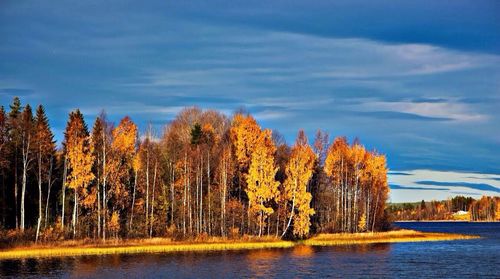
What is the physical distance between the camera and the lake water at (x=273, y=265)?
49344 mm

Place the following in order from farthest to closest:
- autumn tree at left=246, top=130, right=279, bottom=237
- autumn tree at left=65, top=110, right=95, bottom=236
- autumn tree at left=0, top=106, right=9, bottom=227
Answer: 1. autumn tree at left=246, top=130, right=279, bottom=237
2. autumn tree at left=65, top=110, right=95, bottom=236
3. autumn tree at left=0, top=106, right=9, bottom=227

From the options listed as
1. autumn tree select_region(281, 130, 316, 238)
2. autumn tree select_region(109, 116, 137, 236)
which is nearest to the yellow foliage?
autumn tree select_region(109, 116, 137, 236)

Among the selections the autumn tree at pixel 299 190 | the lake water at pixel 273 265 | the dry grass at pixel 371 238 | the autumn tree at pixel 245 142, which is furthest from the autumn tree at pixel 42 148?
the dry grass at pixel 371 238

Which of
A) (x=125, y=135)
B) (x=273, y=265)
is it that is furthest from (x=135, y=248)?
(x=273, y=265)

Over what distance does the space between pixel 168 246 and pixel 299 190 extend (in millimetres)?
18758

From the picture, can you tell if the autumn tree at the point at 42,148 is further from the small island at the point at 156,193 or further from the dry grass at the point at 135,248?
the dry grass at the point at 135,248

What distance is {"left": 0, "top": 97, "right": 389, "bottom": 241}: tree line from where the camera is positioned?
67.1 meters

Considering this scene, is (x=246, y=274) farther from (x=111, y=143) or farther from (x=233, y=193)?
(x=233, y=193)

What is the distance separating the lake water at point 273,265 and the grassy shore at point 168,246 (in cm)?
186

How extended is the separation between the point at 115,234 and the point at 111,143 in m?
10.3

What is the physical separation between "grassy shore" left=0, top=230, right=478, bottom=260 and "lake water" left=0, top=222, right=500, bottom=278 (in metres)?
1.86

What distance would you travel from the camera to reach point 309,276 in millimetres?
47906

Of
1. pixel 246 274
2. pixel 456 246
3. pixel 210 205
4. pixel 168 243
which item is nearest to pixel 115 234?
pixel 168 243

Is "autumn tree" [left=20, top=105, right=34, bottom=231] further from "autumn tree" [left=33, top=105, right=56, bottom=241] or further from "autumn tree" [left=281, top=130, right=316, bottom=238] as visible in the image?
"autumn tree" [left=281, top=130, right=316, bottom=238]
